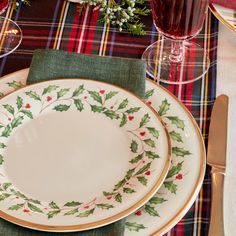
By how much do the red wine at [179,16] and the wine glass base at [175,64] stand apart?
0.22 ft

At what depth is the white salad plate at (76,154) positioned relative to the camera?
66 centimetres

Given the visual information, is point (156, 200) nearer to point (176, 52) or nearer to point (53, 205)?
point (53, 205)

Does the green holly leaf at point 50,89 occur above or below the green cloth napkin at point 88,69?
below

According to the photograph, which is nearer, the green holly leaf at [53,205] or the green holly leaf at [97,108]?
the green holly leaf at [53,205]

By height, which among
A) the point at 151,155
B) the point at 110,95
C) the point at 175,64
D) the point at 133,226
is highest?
the point at 175,64

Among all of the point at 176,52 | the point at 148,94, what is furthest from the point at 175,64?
the point at 148,94

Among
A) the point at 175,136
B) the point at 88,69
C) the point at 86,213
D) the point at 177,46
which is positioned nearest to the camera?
the point at 86,213

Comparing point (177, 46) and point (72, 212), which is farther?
point (177, 46)

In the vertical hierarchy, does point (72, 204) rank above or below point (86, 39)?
below

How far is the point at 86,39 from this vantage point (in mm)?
1000

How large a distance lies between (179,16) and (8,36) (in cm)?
34

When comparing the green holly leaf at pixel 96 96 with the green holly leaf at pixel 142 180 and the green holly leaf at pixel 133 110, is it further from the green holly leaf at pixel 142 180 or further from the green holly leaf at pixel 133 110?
the green holly leaf at pixel 142 180

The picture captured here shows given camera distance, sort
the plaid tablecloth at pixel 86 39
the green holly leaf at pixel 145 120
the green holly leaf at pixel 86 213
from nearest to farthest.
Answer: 1. the green holly leaf at pixel 86 213
2. the green holly leaf at pixel 145 120
3. the plaid tablecloth at pixel 86 39

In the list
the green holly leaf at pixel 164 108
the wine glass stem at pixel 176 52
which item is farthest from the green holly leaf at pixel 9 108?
the wine glass stem at pixel 176 52
